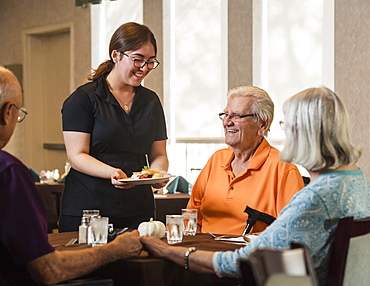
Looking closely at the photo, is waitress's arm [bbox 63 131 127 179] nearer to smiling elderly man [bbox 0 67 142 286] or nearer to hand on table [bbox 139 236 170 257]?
hand on table [bbox 139 236 170 257]

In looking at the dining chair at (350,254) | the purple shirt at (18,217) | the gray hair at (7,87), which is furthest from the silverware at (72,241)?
the dining chair at (350,254)

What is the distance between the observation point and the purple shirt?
5.82 feet

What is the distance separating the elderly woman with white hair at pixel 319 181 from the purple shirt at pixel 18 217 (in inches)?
25.7

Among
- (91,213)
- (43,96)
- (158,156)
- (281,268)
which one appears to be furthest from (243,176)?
(43,96)

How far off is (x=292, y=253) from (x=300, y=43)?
4.78 m

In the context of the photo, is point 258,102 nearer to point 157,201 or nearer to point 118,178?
point 118,178

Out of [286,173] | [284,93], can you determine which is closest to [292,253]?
[286,173]

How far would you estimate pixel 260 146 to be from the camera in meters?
3.11

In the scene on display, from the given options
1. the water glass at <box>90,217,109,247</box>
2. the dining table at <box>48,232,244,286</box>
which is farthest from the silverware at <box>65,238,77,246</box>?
the dining table at <box>48,232,244,286</box>

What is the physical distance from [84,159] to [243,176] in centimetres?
78

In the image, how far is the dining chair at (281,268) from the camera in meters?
1.42

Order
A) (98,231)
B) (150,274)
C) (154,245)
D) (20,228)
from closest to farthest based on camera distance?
(20,228)
(150,274)
(154,245)
(98,231)

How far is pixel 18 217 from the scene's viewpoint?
1779 mm

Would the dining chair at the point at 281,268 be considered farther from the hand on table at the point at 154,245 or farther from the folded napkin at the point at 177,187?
the folded napkin at the point at 177,187
